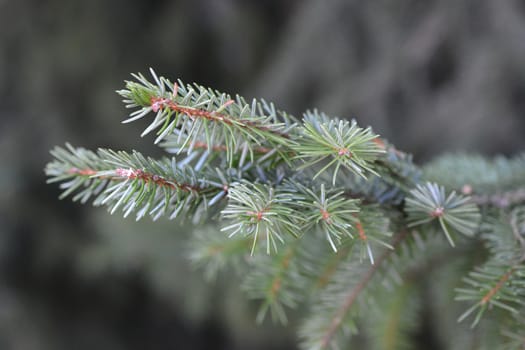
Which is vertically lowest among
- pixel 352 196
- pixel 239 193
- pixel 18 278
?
pixel 18 278

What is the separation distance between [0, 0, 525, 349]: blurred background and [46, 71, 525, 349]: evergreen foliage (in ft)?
3.46

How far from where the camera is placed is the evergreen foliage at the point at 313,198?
475mm

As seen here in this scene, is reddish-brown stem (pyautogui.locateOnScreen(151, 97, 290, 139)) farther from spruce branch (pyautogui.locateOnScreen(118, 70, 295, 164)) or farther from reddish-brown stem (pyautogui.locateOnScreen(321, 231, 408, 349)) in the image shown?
reddish-brown stem (pyautogui.locateOnScreen(321, 231, 408, 349))

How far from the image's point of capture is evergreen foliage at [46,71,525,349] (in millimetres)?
475

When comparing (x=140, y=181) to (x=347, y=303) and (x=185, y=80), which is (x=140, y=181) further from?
(x=185, y=80)

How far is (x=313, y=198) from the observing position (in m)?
0.52

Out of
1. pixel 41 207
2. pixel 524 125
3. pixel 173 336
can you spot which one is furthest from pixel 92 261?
pixel 524 125

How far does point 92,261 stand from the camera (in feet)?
7.63

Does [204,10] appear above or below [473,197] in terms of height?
above

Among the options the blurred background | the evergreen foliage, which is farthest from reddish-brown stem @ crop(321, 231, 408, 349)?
the blurred background

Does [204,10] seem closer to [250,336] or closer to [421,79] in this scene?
[421,79]

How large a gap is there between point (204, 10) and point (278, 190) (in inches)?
85.2

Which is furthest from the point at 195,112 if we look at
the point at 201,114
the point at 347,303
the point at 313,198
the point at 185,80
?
the point at 185,80

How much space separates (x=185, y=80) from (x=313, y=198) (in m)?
2.24
